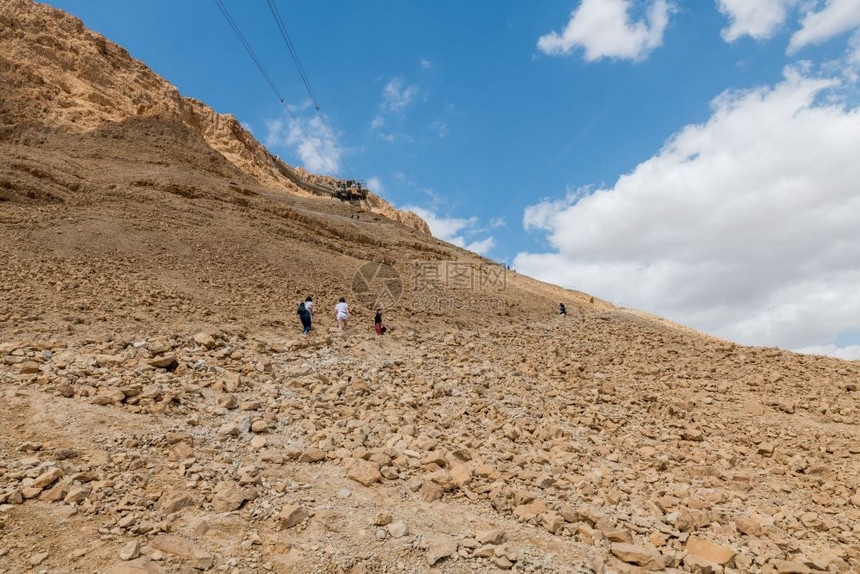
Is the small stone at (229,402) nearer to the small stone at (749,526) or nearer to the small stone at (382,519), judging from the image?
the small stone at (382,519)

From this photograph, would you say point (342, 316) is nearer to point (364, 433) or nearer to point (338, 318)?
point (338, 318)

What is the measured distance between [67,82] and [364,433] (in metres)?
36.3

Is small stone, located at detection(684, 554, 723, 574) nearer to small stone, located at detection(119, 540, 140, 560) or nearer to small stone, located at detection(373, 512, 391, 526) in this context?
small stone, located at detection(373, 512, 391, 526)

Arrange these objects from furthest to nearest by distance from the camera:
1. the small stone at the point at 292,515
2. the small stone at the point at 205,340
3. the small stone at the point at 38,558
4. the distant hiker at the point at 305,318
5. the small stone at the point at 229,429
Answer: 1. the distant hiker at the point at 305,318
2. the small stone at the point at 205,340
3. the small stone at the point at 229,429
4. the small stone at the point at 292,515
5. the small stone at the point at 38,558

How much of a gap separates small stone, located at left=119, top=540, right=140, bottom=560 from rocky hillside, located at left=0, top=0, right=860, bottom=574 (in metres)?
0.02

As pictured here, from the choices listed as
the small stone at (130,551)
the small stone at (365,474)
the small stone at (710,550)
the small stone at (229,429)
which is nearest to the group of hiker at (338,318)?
the small stone at (229,429)

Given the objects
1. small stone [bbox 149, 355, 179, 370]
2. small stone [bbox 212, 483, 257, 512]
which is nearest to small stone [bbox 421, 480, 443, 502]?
small stone [bbox 212, 483, 257, 512]

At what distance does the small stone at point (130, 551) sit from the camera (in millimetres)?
3943

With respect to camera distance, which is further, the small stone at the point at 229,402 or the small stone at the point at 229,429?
the small stone at the point at 229,402

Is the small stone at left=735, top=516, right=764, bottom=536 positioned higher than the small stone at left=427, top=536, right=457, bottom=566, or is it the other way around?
the small stone at left=735, top=516, right=764, bottom=536

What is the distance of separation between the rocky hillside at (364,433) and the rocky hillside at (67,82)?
13973 millimetres

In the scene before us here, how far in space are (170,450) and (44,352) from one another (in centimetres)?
361

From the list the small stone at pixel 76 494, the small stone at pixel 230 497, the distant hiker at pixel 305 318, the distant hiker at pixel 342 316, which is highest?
the distant hiker at pixel 342 316

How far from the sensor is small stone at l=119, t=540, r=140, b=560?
3943mm
